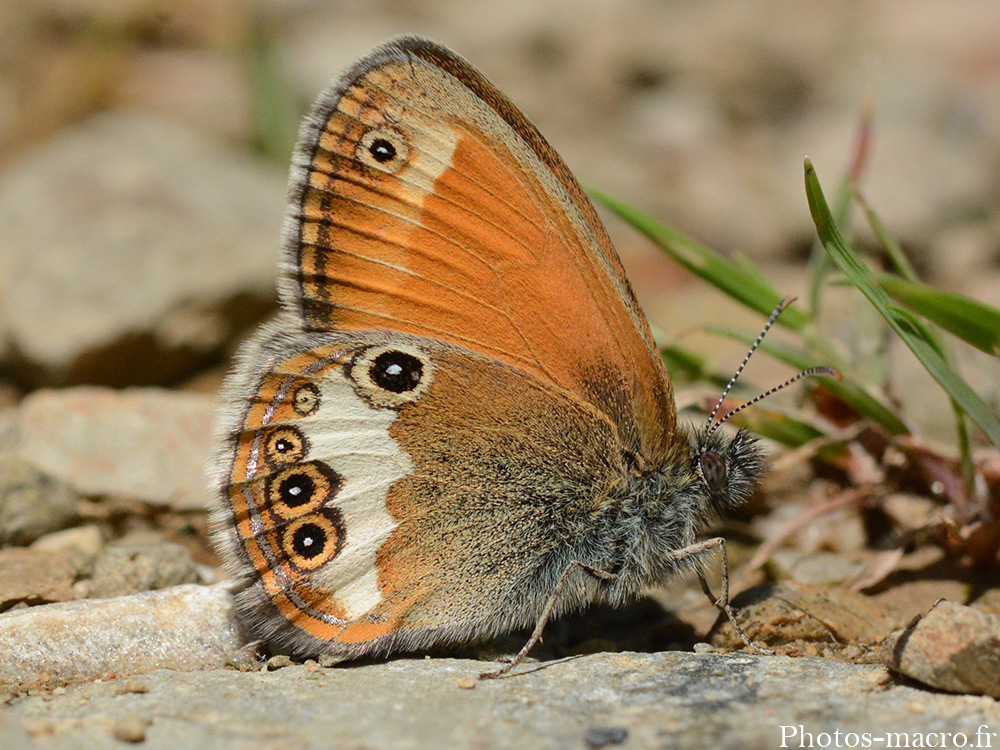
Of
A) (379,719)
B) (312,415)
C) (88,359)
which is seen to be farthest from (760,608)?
(88,359)

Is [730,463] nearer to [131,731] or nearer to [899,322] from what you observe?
[899,322]

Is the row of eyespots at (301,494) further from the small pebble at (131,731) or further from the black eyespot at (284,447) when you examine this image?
the small pebble at (131,731)

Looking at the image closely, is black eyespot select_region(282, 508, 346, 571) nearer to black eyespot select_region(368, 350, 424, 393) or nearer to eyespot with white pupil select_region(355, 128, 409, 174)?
black eyespot select_region(368, 350, 424, 393)

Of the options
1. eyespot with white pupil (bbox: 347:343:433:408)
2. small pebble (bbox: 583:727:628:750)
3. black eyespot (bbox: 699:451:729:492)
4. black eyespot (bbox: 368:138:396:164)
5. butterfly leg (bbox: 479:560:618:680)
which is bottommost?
small pebble (bbox: 583:727:628:750)

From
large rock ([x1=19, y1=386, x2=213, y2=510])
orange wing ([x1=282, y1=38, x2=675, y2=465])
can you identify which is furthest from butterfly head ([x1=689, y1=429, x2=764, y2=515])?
large rock ([x1=19, y1=386, x2=213, y2=510])

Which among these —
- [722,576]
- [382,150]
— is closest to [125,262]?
[382,150]

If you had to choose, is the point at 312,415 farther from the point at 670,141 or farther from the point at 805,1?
the point at 805,1
